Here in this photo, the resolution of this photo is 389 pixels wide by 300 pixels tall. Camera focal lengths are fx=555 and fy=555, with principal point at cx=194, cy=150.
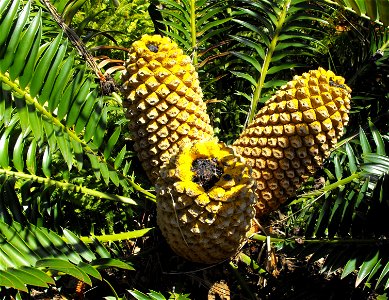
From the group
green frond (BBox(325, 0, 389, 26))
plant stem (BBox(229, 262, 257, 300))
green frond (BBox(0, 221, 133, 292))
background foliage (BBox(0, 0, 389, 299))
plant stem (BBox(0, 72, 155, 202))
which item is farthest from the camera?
plant stem (BBox(229, 262, 257, 300))

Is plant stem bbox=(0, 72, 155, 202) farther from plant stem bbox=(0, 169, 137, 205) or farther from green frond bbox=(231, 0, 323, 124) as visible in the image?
green frond bbox=(231, 0, 323, 124)

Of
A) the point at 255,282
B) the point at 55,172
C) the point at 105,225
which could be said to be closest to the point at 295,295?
the point at 255,282

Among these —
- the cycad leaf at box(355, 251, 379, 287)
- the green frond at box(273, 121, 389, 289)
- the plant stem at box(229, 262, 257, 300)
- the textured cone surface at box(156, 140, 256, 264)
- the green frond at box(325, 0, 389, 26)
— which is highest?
the green frond at box(325, 0, 389, 26)

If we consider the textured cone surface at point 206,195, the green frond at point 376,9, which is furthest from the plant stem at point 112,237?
the green frond at point 376,9

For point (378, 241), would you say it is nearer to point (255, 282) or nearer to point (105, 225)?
point (255, 282)

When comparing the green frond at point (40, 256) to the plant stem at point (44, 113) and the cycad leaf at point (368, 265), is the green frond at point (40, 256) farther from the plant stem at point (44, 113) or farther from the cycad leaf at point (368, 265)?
the cycad leaf at point (368, 265)

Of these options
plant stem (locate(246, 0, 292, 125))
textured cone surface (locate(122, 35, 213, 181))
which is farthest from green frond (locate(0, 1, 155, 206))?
plant stem (locate(246, 0, 292, 125))
